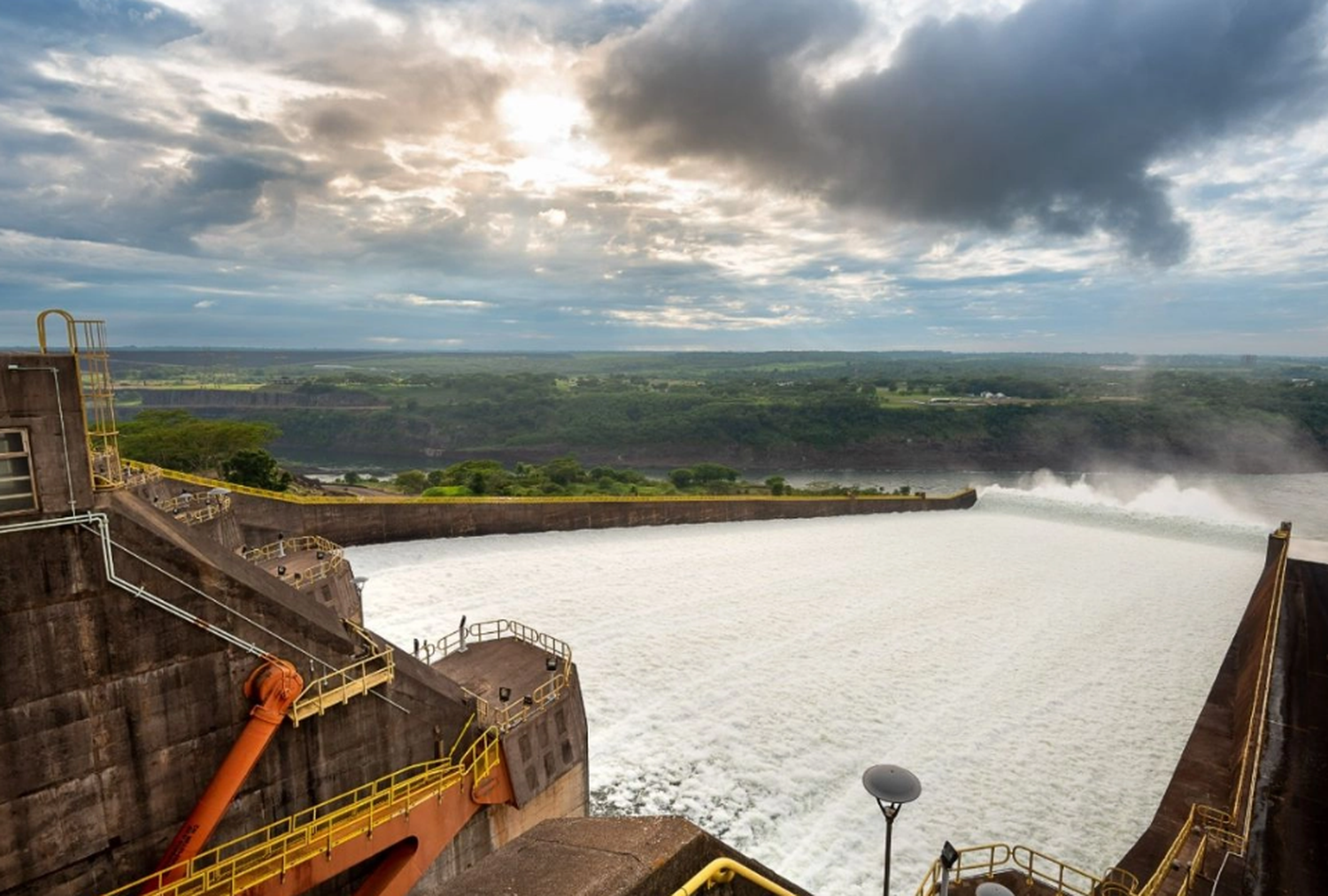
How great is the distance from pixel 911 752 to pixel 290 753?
15.6m

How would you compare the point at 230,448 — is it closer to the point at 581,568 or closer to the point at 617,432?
the point at 581,568

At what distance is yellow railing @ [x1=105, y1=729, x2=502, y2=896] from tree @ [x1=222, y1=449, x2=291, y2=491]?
32310 millimetres

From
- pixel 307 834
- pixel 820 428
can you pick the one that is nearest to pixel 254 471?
pixel 307 834

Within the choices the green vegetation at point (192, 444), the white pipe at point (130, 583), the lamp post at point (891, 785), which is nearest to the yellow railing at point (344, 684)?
the white pipe at point (130, 583)

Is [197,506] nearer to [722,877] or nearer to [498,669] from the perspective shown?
[498,669]

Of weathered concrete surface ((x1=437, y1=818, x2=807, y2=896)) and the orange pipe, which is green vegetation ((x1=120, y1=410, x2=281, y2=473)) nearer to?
the orange pipe

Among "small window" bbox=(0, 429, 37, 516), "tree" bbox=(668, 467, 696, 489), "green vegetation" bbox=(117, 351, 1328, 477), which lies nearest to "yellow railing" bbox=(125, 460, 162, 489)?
"small window" bbox=(0, 429, 37, 516)

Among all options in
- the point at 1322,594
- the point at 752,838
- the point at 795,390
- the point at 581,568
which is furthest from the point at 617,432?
the point at 752,838

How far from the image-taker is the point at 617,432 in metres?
111

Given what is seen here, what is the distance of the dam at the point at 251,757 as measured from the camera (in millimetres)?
7582

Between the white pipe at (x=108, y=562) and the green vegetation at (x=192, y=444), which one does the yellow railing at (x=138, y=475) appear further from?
the green vegetation at (x=192, y=444)

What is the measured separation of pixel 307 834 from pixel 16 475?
6.17m

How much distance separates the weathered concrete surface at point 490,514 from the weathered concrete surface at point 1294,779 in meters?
26.4

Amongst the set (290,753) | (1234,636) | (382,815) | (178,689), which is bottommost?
(1234,636)
